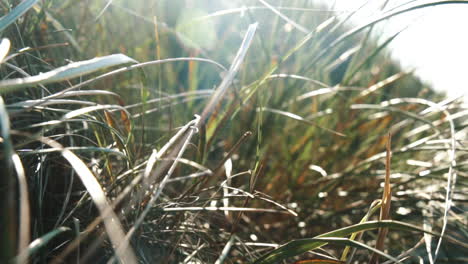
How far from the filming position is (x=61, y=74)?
392mm

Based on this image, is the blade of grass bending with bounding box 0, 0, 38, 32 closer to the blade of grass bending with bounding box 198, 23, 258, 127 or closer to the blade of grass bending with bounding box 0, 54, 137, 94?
the blade of grass bending with bounding box 0, 54, 137, 94

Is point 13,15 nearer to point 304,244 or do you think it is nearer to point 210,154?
point 304,244

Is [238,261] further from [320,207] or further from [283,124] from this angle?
[283,124]

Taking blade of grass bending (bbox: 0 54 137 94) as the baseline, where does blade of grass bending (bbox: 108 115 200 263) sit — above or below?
below

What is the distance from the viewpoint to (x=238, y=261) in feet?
2.13

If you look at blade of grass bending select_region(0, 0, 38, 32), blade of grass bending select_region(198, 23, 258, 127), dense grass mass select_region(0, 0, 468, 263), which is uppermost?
blade of grass bending select_region(0, 0, 38, 32)

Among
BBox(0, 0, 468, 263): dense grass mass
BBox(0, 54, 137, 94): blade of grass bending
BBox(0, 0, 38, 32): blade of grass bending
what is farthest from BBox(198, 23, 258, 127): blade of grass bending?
BBox(0, 0, 38, 32): blade of grass bending

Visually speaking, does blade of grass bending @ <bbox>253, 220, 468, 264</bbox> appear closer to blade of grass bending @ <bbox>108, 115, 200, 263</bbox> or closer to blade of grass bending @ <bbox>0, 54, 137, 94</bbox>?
blade of grass bending @ <bbox>108, 115, 200, 263</bbox>

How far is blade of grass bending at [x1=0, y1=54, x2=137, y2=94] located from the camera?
14.1 inches

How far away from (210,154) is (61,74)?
63 centimetres

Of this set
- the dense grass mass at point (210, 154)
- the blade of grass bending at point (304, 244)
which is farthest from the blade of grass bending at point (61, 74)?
the blade of grass bending at point (304, 244)

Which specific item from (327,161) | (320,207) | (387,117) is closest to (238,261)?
(320,207)

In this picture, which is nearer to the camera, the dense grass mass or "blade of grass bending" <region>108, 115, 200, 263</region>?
"blade of grass bending" <region>108, 115, 200, 263</region>

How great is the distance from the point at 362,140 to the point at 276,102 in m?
0.30
